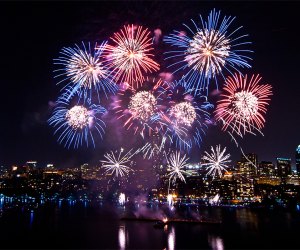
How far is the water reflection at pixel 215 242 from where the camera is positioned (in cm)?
2950

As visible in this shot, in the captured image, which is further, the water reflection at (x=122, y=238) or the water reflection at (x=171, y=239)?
the water reflection at (x=122, y=238)

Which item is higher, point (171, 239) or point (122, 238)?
point (122, 238)

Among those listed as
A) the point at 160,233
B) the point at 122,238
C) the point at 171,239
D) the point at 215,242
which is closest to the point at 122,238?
the point at 122,238

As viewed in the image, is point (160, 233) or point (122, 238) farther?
point (160, 233)

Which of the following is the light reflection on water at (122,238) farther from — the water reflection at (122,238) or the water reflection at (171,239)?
the water reflection at (171,239)

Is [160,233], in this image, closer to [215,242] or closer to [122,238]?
[122,238]

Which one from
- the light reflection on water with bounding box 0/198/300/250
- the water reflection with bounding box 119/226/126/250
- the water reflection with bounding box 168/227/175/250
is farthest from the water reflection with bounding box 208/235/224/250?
the water reflection with bounding box 119/226/126/250

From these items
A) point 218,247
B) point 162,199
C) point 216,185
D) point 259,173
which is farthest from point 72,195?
point 218,247

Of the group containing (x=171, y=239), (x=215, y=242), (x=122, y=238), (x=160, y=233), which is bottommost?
(x=215, y=242)

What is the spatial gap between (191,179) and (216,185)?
7.88 m

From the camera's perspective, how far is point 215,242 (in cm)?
3139

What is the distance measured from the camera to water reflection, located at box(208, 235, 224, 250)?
29.5 metres

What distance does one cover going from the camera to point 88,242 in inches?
1262

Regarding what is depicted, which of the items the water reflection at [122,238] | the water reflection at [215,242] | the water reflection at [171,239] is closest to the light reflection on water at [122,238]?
the water reflection at [122,238]
